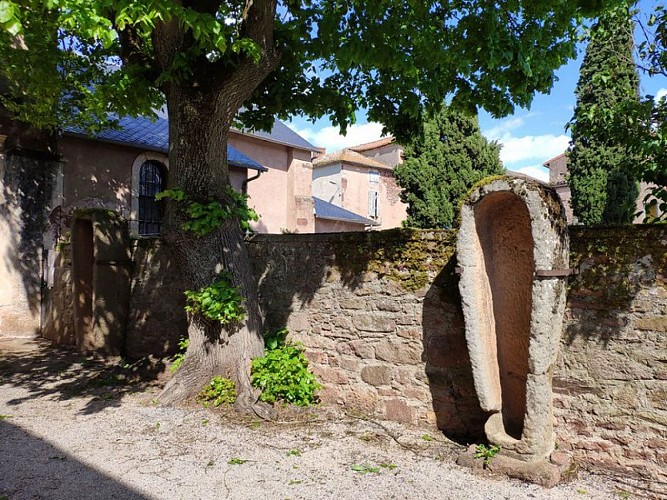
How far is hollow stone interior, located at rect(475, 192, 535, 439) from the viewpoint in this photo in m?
3.96

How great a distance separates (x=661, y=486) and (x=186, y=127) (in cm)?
534

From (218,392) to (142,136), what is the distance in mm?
9164

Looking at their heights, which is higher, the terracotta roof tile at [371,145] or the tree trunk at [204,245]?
the terracotta roof tile at [371,145]

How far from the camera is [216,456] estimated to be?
164 inches

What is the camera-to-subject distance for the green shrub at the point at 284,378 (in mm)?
5395

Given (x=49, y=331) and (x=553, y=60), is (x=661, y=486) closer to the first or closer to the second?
(x=553, y=60)

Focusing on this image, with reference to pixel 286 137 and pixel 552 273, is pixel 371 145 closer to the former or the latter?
pixel 286 137

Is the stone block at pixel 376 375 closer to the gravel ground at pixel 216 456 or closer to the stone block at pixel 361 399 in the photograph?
the stone block at pixel 361 399

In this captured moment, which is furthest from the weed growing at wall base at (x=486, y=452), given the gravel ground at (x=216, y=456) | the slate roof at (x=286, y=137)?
the slate roof at (x=286, y=137)

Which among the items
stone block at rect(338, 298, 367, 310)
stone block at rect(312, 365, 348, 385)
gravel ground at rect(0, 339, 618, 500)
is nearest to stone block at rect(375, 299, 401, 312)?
stone block at rect(338, 298, 367, 310)

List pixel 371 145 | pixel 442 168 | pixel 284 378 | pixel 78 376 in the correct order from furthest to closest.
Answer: pixel 371 145 → pixel 442 168 → pixel 78 376 → pixel 284 378

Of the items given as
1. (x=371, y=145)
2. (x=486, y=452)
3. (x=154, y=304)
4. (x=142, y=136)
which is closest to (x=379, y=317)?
(x=486, y=452)

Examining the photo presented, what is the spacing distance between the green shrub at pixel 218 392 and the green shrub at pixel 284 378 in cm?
26

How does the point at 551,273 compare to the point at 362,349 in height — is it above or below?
above
